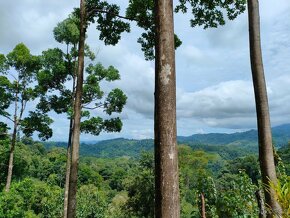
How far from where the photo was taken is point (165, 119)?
3008 millimetres

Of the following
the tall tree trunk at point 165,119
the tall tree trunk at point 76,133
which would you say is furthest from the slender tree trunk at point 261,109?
the tall tree trunk at point 76,133

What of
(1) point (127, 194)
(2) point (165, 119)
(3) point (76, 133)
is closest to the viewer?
(2) point (165, 119)

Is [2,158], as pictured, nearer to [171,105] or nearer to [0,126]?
[0,126]

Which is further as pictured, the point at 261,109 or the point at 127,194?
the point at 127,194

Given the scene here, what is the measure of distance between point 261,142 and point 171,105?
2967 mm

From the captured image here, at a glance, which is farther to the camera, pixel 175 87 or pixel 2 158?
pixel 2 158

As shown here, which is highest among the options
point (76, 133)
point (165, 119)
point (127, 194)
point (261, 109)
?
point (261, 109)

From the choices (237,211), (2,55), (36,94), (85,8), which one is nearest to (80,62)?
(85,8)

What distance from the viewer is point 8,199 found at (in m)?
14.3

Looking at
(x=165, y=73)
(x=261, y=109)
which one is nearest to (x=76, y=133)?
(x=261, y=109)

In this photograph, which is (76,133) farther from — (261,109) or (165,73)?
(165,73)

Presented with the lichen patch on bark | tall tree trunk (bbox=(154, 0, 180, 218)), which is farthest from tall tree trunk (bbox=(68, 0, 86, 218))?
the lichen patch on bark

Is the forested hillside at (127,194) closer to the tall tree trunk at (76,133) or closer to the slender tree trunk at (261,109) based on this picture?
the slender tree trunk at (261,109)

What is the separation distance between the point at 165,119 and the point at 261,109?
302 cm
